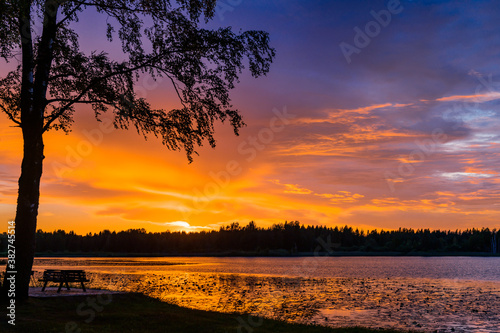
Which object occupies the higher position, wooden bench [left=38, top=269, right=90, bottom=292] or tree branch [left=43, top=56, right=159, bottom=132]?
tree branch [left=43, top=56, right=159, bottom=132]

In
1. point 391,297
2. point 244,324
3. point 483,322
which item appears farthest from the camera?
point 391,297

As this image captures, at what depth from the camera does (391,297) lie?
40031 mm

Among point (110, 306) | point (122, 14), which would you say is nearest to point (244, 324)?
point (110, 306)

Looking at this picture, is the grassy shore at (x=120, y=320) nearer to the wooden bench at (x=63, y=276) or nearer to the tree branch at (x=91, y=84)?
the wooden bench at (x=63, y=276)

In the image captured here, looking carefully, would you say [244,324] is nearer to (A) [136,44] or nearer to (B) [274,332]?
(B) [274,332]

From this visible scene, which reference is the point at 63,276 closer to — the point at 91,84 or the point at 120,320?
the point at 120,320

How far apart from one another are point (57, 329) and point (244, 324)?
7872 mm

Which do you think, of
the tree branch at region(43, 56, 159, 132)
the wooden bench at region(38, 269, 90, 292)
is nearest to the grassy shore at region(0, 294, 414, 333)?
the wooden bench at region(38, 269, 90, 292)

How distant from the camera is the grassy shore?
55.7 ft

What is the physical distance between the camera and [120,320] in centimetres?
1933

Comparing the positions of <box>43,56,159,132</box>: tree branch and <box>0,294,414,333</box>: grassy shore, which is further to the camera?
<box>43,56,159,132</box>: tree branch

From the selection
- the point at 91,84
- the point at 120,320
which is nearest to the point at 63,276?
the point at 120,320

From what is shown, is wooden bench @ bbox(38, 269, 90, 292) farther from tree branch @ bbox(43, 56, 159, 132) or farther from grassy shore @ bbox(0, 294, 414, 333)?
tree branch @ bbox(43, 56, 159, 132)

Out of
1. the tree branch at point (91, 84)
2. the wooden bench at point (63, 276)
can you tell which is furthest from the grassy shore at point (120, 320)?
the tree branch at point (91, 84)
